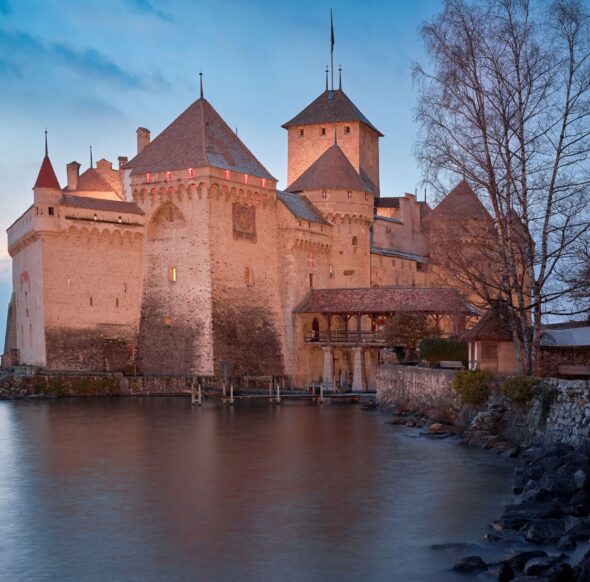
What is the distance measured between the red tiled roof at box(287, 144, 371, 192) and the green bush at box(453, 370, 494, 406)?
25.4m

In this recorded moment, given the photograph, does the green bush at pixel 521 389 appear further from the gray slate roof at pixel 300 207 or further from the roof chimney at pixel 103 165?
the roof chimney at pixel 103 165

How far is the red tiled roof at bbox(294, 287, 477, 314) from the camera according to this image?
40344mm

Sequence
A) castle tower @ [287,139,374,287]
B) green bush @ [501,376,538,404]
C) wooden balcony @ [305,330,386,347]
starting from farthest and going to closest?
1. castle tower @ [287,139,374,287]
2. wooden balcony @ [305,330,386,347]
3. green bush @ [501,376,538,404]

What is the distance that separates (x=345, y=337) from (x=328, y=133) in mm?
17794

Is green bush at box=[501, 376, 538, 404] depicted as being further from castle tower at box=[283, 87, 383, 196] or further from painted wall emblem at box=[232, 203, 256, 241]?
castle tower at box=[283, 87, 383, 196]

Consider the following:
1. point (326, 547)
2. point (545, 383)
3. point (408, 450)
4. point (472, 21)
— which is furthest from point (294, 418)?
point (326, 547)

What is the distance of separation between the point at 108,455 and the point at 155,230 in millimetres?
21932

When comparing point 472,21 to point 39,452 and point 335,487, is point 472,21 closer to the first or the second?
point 335,487

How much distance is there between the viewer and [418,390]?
1187 inches

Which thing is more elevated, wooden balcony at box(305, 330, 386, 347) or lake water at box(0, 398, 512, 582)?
wooden balcony at box(305, 330, 386, 347)

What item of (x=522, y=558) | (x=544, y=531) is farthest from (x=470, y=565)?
(x=544, y=531)

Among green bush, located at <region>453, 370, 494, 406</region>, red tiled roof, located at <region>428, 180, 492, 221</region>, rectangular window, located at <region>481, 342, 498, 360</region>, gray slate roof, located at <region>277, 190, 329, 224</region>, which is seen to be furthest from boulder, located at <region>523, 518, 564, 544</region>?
gray slate roof, located at <region>277, 190, 329, 224</region>

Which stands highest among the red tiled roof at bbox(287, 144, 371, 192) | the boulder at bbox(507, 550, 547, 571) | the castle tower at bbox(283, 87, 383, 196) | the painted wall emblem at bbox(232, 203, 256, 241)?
the castle tower at bbox(283, 87, 383, 196)

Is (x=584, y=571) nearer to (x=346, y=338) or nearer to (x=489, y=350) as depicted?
(x=489, y=350)
